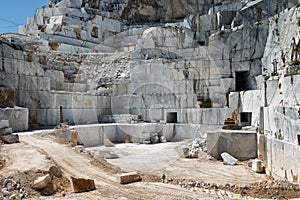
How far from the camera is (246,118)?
13047 millimetres

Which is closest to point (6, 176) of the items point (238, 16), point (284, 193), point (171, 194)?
point (171, 194)

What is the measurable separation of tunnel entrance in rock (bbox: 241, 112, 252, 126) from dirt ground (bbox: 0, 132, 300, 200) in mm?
3609

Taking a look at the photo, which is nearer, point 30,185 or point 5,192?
point 5,192

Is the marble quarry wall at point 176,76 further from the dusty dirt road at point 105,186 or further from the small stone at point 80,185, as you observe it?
the small stone at point 80,185

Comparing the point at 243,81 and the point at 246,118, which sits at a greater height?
the point at 243,81

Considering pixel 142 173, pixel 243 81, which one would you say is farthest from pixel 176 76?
pixel 142 173

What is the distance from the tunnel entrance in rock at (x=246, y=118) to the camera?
1268 cm

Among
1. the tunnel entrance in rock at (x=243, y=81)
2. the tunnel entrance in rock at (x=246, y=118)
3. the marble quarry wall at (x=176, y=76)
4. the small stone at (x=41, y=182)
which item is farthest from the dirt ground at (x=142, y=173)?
the tunnel entrance in rock at (x=243, y=81)

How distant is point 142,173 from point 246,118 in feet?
23.1

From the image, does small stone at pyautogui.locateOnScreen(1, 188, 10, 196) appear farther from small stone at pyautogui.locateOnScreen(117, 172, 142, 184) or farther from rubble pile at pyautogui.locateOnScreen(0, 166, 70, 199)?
small stone at pyautogui.locateOnScreen(117, 172, 142, 184)

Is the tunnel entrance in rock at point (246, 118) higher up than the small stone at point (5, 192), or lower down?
higher up

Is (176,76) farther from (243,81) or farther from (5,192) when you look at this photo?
(5,192)

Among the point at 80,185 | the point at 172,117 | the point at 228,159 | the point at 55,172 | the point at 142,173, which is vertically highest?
the point at 172,117

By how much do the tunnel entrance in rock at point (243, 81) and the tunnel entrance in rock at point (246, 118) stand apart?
5.79 feet
